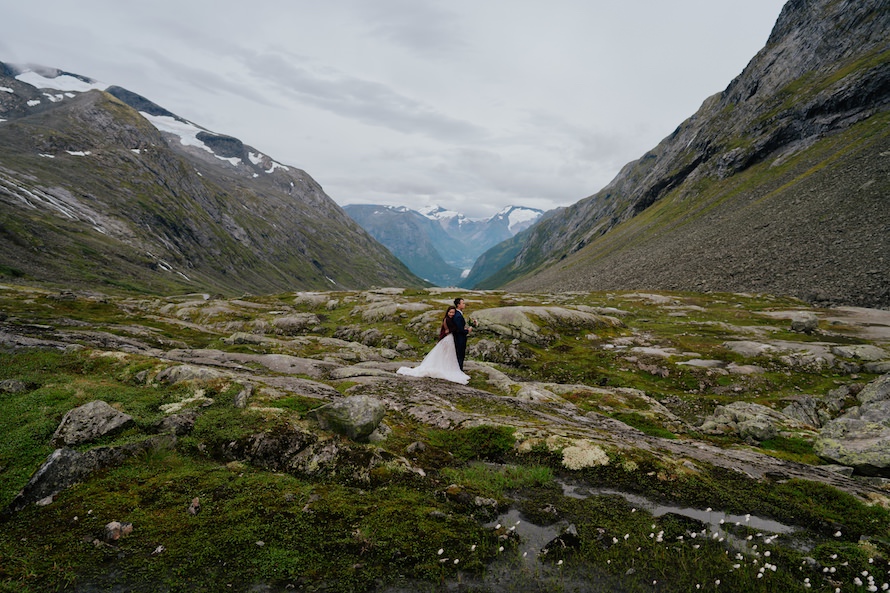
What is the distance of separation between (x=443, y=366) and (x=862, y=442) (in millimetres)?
22675

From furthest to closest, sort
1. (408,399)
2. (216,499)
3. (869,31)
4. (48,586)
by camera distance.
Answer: (869,31) < (408,399) < (216,499) < (48,586)

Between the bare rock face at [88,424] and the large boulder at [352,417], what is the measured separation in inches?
258

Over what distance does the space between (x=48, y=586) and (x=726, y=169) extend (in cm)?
23413

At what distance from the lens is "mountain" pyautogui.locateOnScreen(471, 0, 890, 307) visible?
79812 mm

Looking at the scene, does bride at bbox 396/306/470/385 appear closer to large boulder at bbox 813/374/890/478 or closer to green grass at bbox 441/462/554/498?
green grass at bbox 441/462/554/498

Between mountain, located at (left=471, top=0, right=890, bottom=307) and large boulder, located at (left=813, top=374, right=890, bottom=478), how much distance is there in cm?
6379

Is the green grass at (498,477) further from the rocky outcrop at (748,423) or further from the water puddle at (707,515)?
the rocky outcrop at (748,423)

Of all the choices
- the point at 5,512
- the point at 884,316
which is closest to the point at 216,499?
the point at 5,512

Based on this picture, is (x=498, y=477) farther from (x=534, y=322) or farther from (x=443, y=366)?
(x=534, y=322)

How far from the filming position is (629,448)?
1545 cm

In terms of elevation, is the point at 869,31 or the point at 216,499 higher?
the point at 869,31

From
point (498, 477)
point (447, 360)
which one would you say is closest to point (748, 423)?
point (498, 477)

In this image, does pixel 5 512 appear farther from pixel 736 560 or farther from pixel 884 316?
pixel 884 316

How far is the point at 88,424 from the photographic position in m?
12.8
